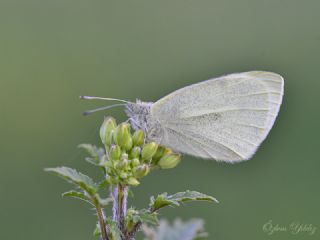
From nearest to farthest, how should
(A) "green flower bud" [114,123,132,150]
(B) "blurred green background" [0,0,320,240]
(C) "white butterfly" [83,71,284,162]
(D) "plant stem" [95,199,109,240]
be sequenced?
(D) "plant stem" [95,199,109,240] → (A) "green flower bud" [114,123,132,150] → (C) "white butterfly" [83,71,284,162] → (B) "blurred green background" [0,0,320,240]

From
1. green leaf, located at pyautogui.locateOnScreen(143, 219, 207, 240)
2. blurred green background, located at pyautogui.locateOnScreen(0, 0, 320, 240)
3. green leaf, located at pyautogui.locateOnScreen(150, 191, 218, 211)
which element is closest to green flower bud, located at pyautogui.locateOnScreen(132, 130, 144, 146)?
green leaf, located at pyautogui.locateOnScreen(150, 191, 218, 211)

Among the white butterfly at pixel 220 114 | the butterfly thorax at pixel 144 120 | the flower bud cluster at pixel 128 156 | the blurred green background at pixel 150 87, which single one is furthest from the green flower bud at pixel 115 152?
the blurred green background at pixel 150 87

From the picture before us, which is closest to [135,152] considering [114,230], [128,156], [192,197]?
[128,156]

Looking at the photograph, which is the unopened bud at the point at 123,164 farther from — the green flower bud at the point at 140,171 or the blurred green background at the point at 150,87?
the blurred green background at the point at 150,87

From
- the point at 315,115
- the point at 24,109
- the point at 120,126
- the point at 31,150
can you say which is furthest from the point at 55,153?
the point at 120,126

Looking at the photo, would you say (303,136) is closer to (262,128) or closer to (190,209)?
(190,209)

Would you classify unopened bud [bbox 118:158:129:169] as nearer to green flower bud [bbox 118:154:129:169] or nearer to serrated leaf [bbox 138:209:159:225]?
green flower bud [bbox 118:154:129:169]

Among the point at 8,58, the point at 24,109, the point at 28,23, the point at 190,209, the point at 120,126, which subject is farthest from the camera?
the point at 28,23
